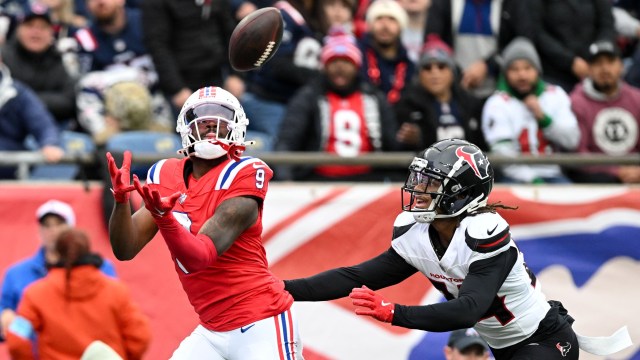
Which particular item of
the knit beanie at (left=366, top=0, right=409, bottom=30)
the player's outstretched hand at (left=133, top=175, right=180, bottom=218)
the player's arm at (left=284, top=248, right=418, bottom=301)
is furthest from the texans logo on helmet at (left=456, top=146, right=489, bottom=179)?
the knit beanie at (left=366, top=0, right=409, bottom=30)

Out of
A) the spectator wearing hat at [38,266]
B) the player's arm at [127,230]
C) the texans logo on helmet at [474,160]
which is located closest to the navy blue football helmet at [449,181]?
the texans logo on helmet at [474,160]

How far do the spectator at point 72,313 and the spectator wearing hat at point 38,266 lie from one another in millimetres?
213

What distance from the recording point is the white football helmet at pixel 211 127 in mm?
5328

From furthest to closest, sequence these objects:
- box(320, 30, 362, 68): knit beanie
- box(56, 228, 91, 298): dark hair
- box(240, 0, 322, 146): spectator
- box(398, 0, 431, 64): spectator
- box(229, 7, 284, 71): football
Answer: box(398, 0, 431, 64): spectator
box(240, 0, 322, 146): spectator
box(320, 30, 362, 68): knit beanie
box(56, 228, 91, 298): dark hair
box(229, 7, 284, 71): football

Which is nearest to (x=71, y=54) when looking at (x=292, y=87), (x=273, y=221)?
(x=292, y=87)

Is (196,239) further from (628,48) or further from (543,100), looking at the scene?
(628,48)

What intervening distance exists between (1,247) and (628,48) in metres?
5.30

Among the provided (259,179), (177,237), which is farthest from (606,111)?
(177,237)

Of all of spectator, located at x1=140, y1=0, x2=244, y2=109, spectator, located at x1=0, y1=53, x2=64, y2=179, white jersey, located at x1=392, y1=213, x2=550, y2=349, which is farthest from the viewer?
spectator, located at x1=140, y1=0, x2=244, y2=109

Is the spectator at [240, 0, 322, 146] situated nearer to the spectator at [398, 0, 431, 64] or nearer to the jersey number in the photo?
the spectator at [398, 0, 431, 64]

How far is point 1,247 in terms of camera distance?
Answer: 7.78 meters

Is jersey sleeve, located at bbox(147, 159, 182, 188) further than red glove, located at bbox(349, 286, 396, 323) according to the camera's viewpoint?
Yes

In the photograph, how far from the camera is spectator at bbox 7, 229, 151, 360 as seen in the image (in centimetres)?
691

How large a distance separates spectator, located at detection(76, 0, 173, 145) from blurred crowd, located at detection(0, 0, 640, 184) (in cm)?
1
